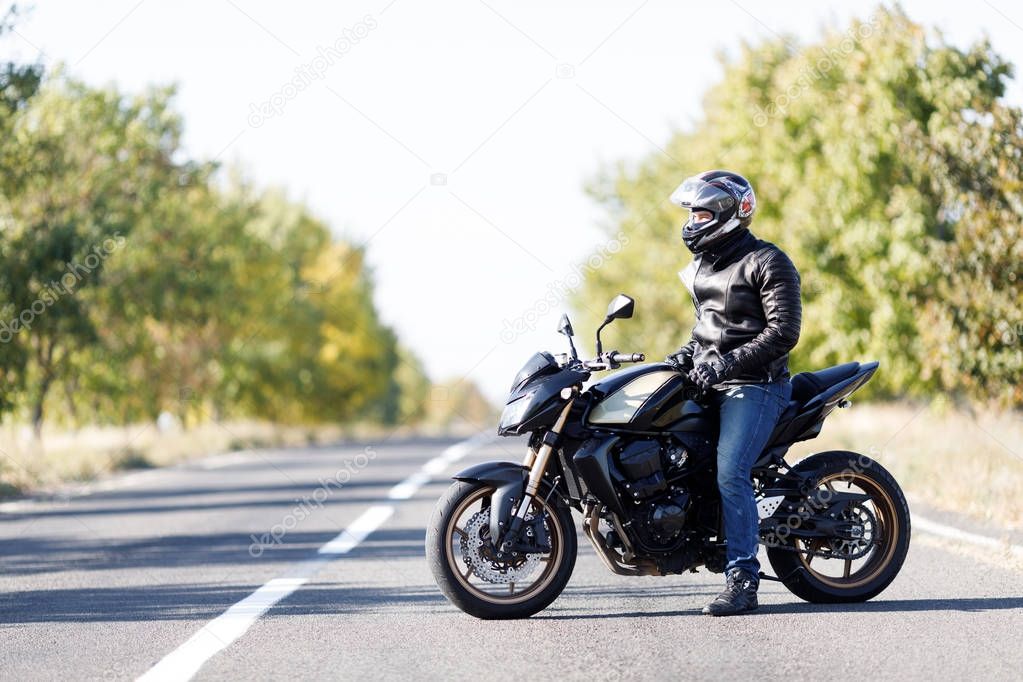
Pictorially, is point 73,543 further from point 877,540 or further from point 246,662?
point 877,540

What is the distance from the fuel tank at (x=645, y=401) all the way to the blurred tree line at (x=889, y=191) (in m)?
10.7

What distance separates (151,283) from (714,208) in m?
28.5

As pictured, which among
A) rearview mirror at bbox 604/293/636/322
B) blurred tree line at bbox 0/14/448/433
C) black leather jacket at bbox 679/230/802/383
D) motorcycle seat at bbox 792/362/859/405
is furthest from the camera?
blurred tree line at bbox 0/14/448/433

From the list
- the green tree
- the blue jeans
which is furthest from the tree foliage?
the blue jeans

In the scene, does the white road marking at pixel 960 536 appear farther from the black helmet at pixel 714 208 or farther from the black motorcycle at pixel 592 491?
the black helmet at pixel 714 208

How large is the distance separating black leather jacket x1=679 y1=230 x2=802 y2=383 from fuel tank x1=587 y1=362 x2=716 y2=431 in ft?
0.80

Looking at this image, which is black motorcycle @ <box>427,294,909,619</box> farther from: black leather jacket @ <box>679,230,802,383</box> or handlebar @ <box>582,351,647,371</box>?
black leather jacket @ <box>679,230,802,383</box>

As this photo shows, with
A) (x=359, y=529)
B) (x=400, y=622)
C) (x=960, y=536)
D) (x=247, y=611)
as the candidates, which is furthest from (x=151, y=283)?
(x=400, y=622)

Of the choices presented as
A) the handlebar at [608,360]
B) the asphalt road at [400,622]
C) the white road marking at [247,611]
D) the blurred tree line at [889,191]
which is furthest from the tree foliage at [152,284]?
the handlebar at [608,360]

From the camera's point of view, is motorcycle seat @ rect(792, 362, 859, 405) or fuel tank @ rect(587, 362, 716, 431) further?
motorcycle seat @ rect(792, 362, 859, 405)

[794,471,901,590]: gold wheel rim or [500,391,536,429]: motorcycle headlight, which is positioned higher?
[500,391,536,429]: motorcycle headlight

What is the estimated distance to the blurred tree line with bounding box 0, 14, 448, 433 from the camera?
20.8 metres

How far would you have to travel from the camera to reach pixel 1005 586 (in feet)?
24.4

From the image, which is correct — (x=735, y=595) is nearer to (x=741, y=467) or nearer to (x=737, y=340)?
(x=741, y=467)
